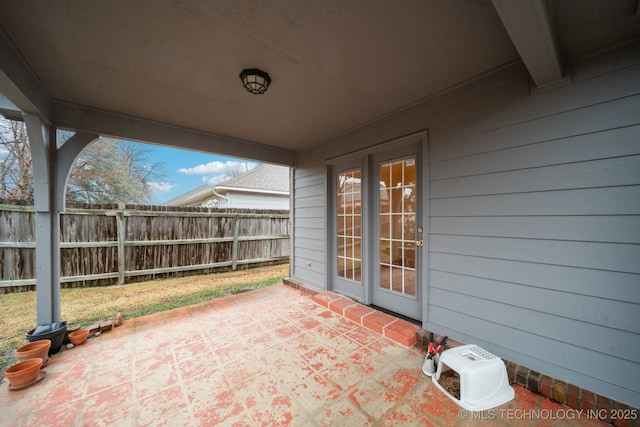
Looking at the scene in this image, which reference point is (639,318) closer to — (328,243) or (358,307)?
(358,307)

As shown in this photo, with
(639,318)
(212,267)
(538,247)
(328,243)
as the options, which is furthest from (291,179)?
(639,318)

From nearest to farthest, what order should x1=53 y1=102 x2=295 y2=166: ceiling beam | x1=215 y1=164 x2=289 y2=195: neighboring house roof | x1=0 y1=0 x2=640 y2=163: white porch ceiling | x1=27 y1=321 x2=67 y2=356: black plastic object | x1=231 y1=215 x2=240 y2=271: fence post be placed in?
1. x1=0 y1=0 x2=640 y2=163: white porch ceiling
2. x1=27 y1=321 x2=67 y2=356: black plastic object
3. x1=53 y1=102 x2=295 y2=166: ceiling beam
4. x1=231 y1=215 x2=240 y2=271: fence post
5. x1=215 y1=164 x2=289 y2=195: neighboring house roof

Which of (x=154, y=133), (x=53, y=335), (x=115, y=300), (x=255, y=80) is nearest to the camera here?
(x=255, y=80)

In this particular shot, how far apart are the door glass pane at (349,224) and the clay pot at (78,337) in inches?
120

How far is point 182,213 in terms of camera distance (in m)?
5.34

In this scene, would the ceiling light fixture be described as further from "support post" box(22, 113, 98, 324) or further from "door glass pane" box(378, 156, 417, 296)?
"support post" box(22, 113, 98, 324)

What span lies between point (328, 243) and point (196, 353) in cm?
218

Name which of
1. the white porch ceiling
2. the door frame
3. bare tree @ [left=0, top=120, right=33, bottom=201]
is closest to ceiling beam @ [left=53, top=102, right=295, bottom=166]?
the white porch ceiling

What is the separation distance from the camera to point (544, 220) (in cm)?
171

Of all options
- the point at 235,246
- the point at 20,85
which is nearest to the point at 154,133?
the point at 20,85

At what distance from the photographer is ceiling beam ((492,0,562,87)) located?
108 centimetres

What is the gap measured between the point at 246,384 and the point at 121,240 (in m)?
4.50

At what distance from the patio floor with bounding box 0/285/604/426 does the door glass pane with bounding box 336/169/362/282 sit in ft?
2.99

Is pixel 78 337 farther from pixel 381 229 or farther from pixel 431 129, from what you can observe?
pixel 431 129
